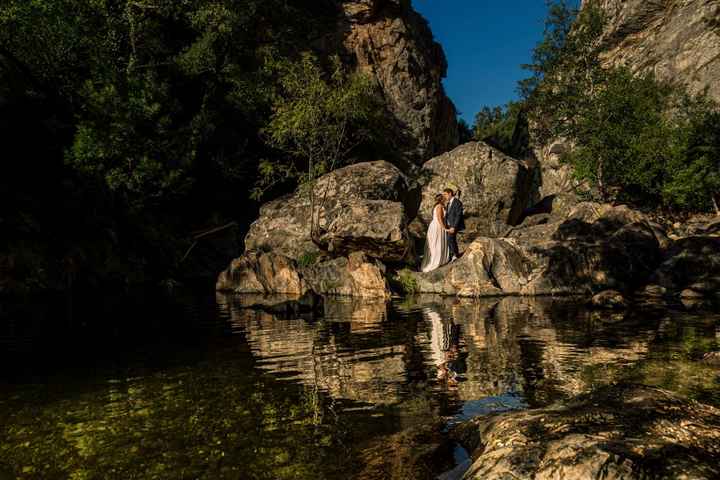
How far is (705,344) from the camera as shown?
9641 millimetres

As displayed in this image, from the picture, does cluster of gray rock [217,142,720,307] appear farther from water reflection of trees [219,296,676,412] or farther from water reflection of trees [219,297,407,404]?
water reflection of trees [219,297,407,404]

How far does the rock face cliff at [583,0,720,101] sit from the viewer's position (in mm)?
46562

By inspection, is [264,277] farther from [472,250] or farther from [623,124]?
[623,124]

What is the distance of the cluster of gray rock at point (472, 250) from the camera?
19812 millimetres

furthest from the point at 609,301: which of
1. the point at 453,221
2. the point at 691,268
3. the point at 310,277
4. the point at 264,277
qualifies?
the point at 264,277

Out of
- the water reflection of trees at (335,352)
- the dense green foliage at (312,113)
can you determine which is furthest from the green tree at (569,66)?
the water reflection of trees at (335,352)

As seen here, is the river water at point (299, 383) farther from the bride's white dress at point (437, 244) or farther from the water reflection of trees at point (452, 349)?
the bride's white dress at point (437, 244)

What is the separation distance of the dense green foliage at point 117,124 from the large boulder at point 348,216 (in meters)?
5.82

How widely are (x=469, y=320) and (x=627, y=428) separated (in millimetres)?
10297

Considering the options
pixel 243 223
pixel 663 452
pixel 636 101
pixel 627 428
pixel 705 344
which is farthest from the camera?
pixel 243 223

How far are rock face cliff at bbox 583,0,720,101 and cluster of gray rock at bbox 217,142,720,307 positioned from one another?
28124mm

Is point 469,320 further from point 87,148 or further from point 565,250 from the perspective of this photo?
point 87,148

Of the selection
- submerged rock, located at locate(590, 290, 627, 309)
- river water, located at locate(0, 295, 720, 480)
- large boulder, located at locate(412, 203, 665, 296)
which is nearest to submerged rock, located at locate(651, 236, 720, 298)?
large boulder, located at locate(412, 203, 665, 296)

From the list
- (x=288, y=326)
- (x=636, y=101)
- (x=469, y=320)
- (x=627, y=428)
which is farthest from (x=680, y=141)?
(x=627, y=428)
